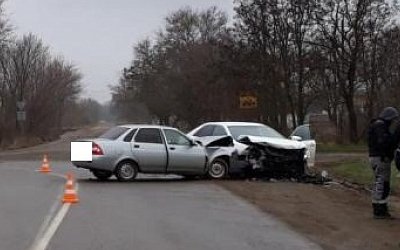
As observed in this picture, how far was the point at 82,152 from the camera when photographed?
792 inches

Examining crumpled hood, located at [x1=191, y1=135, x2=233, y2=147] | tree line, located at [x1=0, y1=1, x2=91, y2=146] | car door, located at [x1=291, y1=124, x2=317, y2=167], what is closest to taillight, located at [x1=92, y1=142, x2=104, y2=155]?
crumpled hood, located at [x1=191, y1=135, x2=233, y2=147]

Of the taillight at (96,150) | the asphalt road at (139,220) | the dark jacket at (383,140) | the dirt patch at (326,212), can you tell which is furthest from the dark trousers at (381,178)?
the taillight at (96,150)

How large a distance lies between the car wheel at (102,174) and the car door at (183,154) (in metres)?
1.64

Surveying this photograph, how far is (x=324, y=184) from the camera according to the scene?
20.2 metres

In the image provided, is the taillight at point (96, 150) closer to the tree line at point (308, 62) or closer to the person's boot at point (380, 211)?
the person's boot at point (380, 211)

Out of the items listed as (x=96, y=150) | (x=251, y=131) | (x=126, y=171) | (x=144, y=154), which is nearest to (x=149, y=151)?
A: (x=144, y=154)

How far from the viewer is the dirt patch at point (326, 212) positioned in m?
10.4

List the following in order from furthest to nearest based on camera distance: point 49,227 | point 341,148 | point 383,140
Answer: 1. point 341,148
2. point 383,140
3. point 49,227

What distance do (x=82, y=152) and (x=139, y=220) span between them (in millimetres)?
8322

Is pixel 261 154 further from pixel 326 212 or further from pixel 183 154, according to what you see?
pixel 326 212

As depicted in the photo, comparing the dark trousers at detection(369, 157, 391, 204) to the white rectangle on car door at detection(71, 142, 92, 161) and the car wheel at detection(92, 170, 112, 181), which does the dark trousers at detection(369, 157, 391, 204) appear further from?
the car wheel at detection(92, 170, 112, 181)

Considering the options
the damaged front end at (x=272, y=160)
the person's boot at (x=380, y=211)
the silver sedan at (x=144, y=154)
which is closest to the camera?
the person's boot at (x=380, y=211)

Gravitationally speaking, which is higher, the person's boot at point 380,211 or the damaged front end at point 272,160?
the damaged front end at point 272,160

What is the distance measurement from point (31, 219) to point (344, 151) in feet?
104
